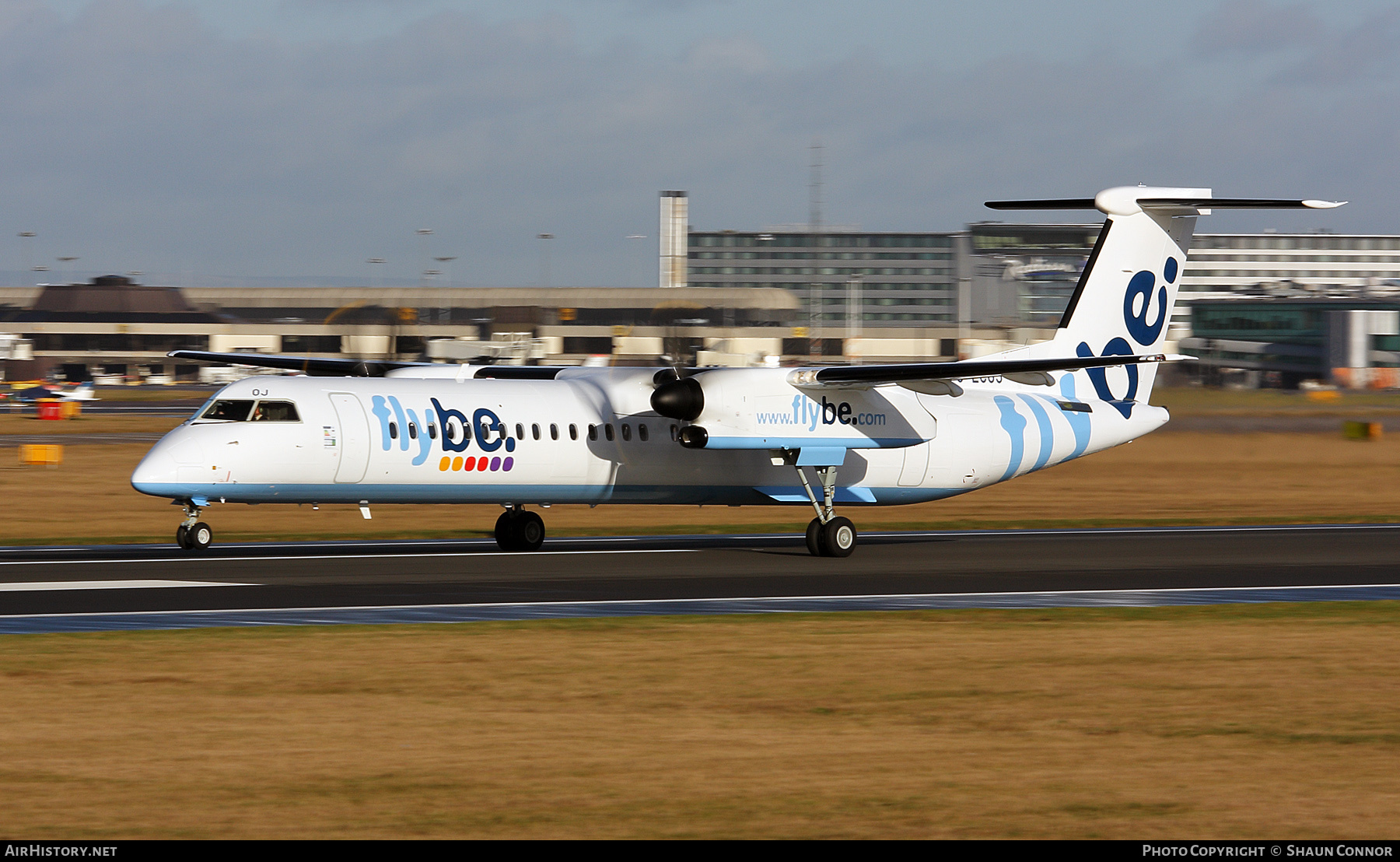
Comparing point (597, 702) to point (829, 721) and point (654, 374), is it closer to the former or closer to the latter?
point (829, 721)

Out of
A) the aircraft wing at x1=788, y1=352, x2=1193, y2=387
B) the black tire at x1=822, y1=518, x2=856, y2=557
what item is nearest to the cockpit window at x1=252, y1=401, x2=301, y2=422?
the aircraft wing at x1=788, y1=352, x2=1193, y2=387

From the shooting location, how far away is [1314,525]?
29.9 metres

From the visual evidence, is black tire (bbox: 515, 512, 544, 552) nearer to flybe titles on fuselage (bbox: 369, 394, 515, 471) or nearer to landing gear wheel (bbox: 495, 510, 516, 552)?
landing gear wheel (bbox: 495, 510, 516, 552)

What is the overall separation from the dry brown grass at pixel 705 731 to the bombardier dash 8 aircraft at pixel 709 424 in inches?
237

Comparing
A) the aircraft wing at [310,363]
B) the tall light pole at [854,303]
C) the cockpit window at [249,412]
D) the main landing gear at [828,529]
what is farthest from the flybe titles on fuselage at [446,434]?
the tall light pole at [854,303]

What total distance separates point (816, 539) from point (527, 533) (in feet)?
15.2

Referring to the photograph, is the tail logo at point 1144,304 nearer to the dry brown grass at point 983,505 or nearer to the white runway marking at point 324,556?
the dry brown grass at point 983,505

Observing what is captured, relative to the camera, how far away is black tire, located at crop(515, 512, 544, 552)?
2331 cm


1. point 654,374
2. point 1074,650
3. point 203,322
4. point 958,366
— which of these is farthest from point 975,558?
point 203,322

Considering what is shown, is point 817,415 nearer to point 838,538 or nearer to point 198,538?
point 838,538

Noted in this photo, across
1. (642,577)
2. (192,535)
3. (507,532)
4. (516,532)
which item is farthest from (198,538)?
(642,577)

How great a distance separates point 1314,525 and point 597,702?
23.0 meters

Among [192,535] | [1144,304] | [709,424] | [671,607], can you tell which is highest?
[1144,304]

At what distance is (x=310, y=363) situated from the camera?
25500mm
